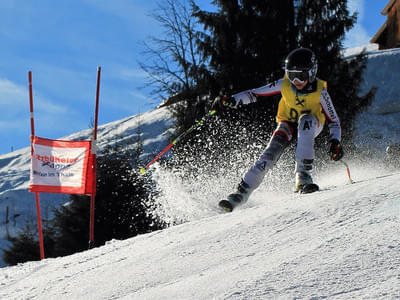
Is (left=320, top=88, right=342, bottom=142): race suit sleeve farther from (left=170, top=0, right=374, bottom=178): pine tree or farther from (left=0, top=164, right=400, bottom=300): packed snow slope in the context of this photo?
(left=170, top=0, right=374, bottom=178): pine tree

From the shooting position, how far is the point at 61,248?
1243cm

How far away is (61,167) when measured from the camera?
7.01 meters

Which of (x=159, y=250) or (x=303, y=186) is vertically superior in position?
(x=303, y=186)

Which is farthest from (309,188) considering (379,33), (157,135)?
(379,33)

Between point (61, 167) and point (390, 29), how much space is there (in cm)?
3015

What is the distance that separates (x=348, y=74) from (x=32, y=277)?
1221cm

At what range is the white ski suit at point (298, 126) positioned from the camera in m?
4.47

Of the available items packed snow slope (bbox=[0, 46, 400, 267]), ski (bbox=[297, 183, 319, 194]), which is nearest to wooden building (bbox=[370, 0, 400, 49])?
packed snow slope (bbox=[0, 46, 400, 267])

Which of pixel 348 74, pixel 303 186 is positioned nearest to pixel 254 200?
pixel 303 186

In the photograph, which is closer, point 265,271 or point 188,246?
point 265,271

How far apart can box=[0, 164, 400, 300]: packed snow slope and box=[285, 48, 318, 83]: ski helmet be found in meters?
1.55

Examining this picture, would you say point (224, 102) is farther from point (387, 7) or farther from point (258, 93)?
point (387, 7)

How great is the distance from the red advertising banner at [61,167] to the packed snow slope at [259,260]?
3.12 metres

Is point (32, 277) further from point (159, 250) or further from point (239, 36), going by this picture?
point (239, 36)
